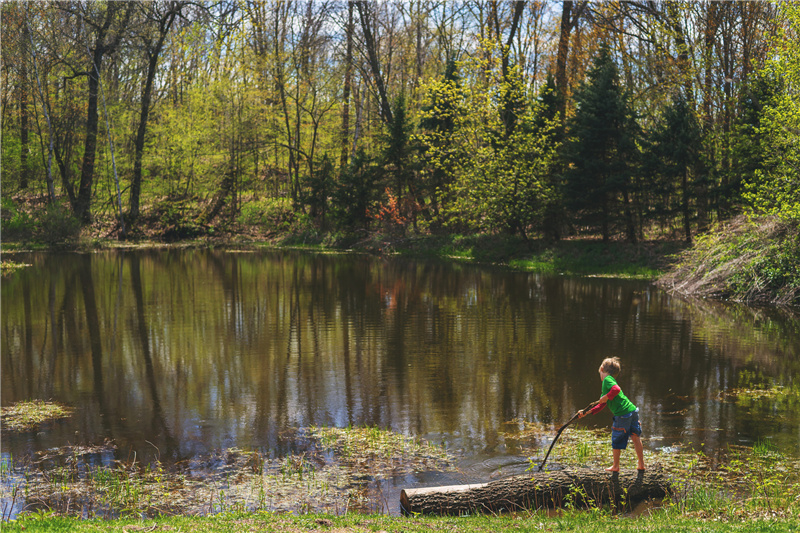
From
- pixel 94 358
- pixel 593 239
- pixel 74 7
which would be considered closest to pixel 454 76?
pixel 593 239

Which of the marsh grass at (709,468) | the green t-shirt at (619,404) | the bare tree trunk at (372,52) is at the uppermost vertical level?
the bare tree trunk at (372,52)

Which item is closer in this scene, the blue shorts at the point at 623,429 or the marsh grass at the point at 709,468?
the marsh grass at the point at 709,468

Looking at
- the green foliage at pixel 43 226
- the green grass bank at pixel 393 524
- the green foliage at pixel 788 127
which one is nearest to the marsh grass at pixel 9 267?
the green foliage at pixel 43 226

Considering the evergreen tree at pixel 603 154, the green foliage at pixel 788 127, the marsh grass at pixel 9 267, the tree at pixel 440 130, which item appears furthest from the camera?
the tree at pixel 440 130

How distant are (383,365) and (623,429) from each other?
614cm

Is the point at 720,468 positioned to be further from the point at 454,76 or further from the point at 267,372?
the point at 454,76

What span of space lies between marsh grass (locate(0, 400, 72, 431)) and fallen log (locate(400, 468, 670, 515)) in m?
5.70

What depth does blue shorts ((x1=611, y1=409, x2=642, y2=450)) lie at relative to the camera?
7332mm

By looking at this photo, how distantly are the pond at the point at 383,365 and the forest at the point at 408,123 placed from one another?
22.0ft

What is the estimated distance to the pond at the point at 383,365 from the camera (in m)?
9.02

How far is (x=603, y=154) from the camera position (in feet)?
104

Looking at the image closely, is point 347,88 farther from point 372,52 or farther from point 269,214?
point 269,214

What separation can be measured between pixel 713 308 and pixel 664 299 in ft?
6.32

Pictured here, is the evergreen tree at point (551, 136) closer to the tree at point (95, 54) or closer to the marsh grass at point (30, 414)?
the tree at point (95, 54)
